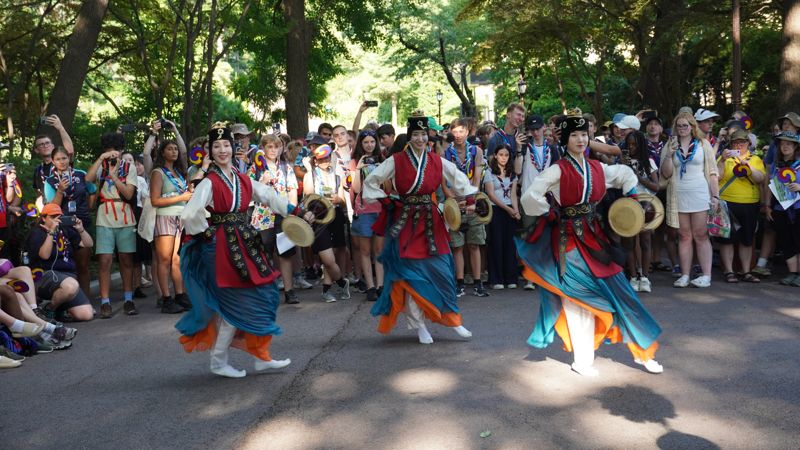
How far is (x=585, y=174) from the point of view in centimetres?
660

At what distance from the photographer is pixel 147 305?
36.0ft

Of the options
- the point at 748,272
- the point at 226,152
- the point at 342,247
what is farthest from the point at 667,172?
the point at 226,152

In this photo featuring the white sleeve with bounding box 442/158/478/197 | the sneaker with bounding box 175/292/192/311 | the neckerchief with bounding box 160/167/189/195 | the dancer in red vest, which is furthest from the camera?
the sneaker with bounding box 175/292/192/311

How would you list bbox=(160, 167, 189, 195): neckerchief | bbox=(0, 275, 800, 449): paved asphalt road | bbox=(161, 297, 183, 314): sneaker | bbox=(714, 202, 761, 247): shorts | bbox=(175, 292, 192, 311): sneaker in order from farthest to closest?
bbox=(714, 202, 761, 247): shorts < bbox=(175, 292, 192, 311): sneaker < bbox=(161, 297, 183, 314): sneaker < bbox=(160, 167, 189, 195): neckerchief < bbox=(0, 275, 800, 449): paved asphalt road

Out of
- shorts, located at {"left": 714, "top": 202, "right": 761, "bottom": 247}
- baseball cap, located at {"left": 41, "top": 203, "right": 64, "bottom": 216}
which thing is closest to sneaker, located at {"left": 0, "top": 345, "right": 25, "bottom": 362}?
baseball cap, located at {"left": 41, "top": 203, "right": 64, "bottom": 216}

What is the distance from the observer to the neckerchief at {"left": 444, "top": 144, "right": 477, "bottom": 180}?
35.5 ft

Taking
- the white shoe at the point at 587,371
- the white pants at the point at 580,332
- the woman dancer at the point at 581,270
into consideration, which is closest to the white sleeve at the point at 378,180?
the woman dancer at the point at 581,270

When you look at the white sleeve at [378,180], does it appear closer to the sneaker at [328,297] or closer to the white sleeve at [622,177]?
the white sleeve at [622,177]

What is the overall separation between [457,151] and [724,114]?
643 inches

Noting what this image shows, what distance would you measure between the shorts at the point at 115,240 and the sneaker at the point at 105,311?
62cm

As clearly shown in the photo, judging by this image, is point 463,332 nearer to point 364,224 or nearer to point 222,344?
point 222,344

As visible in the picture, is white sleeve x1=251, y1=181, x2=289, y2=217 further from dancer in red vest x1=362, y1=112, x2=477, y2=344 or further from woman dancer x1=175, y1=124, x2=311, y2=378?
dancer in red vest x1=362, y1=112, x2=477, y2=344

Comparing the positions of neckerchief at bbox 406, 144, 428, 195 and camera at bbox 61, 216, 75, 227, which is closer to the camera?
neckerchief at bbox 406, 144, 428, 195

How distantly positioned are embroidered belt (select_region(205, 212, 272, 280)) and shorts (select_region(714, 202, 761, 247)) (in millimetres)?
6527
